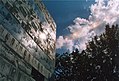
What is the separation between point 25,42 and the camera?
6652mm

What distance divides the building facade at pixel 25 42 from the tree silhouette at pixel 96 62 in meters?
10.5

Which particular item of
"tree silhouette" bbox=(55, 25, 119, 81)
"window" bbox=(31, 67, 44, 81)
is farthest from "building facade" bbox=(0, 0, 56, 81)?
"tree silhouette" bbox=(55, 25, 119, 81)

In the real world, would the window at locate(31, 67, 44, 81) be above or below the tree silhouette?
below

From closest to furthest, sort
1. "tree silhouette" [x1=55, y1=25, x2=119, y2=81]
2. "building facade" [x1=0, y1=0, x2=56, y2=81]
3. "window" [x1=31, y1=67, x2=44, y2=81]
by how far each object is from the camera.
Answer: "building facade" [x1=0, y1=0, x2=56, y2=81] → "window" [x1=31, y1=67, x2=44, y2=81] → "tree silhouette" [x1=55, y1=25, x2=119, y2=81]

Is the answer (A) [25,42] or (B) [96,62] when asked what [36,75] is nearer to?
(A) [25,42]

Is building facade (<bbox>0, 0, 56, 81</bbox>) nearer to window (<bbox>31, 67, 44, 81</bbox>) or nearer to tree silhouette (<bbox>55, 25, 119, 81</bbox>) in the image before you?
window (<bbox>31, 67, 44, 81</bbox>)

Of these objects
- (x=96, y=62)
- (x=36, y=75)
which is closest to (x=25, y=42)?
(x=36, y=75)

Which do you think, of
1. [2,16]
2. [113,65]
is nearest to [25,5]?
[2,16]

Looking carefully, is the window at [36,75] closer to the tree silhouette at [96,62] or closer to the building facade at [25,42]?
the building facade at [25,42]

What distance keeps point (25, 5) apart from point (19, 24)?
1001 mm

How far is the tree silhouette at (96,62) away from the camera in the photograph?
18797mm

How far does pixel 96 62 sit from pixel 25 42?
45.3ft

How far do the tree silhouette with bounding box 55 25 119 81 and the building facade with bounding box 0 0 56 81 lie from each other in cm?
1047

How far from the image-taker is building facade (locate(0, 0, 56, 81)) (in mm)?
5496
